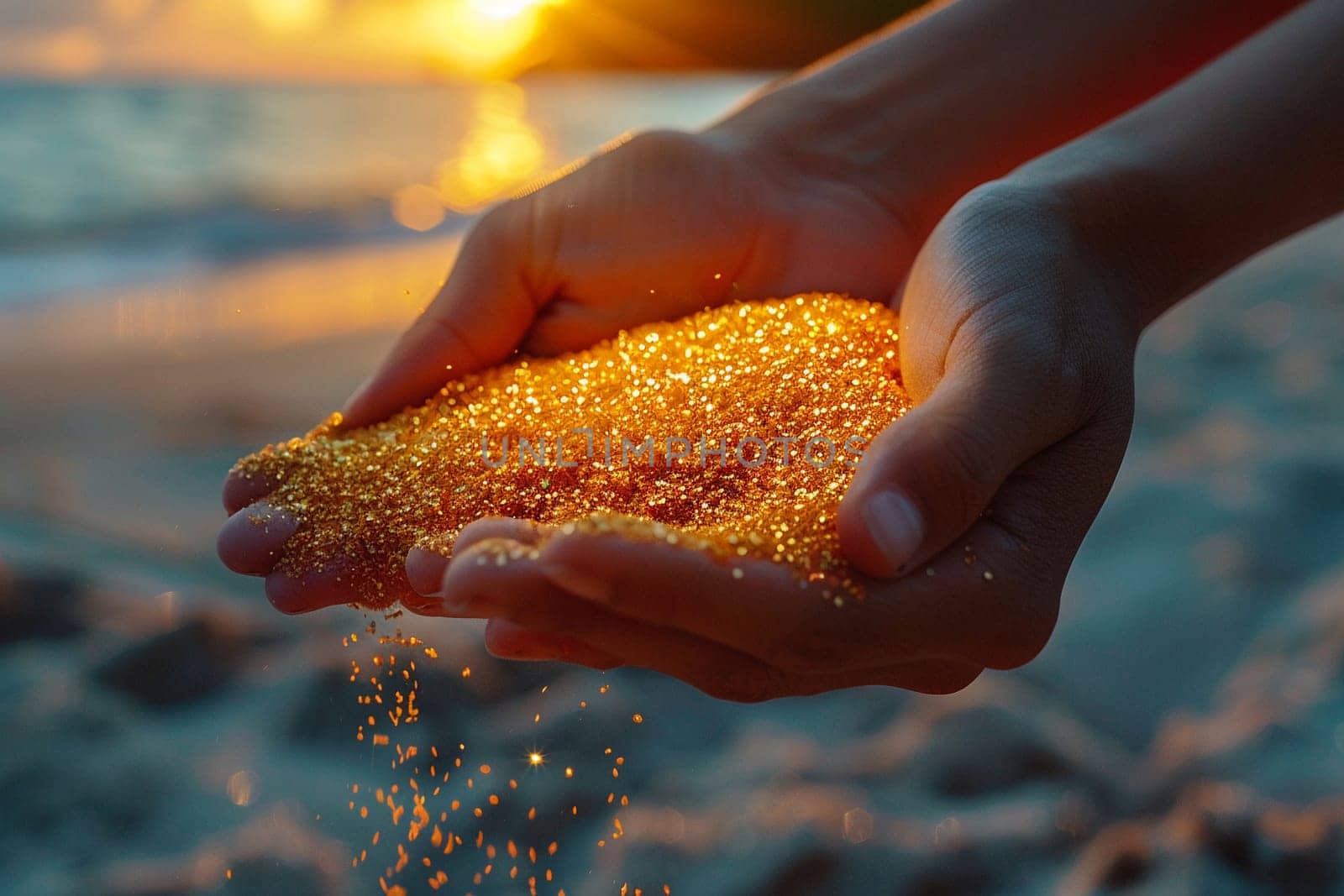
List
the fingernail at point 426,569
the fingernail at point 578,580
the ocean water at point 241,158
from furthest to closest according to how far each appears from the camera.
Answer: the ocean water at point 241,158 < the fingernail at point 426,569 < the fingernail at point 578,580

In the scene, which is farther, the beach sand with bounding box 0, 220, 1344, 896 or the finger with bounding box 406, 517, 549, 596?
the beach sand with bounding box 0, 220, 1344, 896

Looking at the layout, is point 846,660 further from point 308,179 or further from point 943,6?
point 308,179

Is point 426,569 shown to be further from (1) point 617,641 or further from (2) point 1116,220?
(2) point 1116,220

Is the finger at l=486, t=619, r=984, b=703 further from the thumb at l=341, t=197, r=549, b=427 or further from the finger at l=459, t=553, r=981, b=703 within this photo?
the thumb at l=341, t=197, r=549, b=427

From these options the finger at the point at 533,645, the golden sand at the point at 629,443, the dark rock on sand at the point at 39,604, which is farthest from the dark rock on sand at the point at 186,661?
the finger at the point at 533,645

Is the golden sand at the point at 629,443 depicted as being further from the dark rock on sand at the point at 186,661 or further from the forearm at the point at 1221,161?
the dark rock on sand at the point at 186,661

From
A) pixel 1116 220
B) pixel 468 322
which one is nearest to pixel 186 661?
pixel 468 322

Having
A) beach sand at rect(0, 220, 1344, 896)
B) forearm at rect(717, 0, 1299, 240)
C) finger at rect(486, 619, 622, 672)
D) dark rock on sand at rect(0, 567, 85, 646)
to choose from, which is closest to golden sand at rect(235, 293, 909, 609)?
finger at rect(486, 619, 622, 672)
